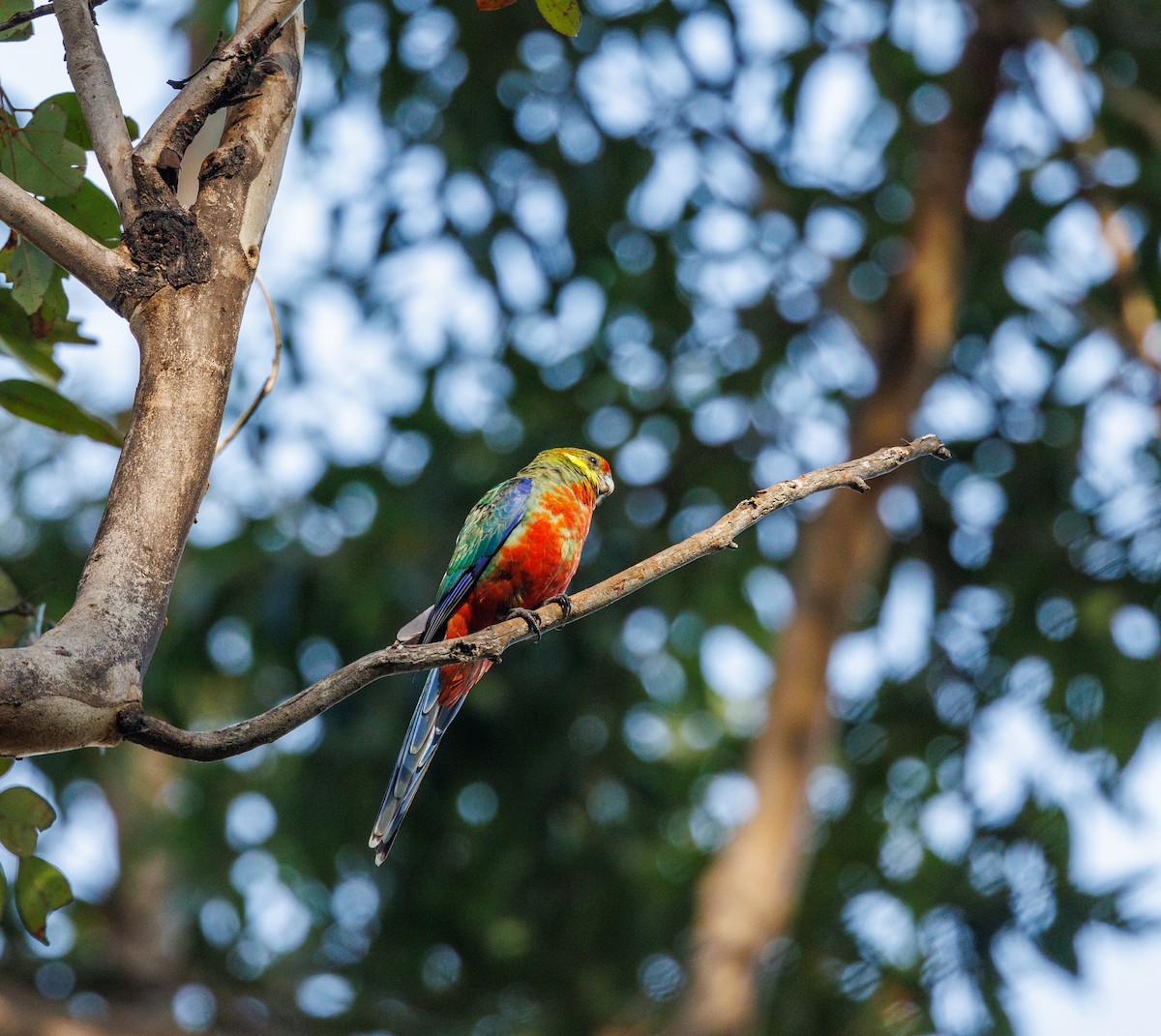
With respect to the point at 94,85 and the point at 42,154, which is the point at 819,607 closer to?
the point at 42,154

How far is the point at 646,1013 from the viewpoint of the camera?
7586 millimetres

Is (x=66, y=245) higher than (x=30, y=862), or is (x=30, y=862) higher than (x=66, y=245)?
(x=66, y=245)

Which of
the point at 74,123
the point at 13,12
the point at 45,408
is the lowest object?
the point at 45,408

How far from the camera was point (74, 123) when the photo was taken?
2.66 metres

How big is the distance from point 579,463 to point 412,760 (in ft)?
4.29

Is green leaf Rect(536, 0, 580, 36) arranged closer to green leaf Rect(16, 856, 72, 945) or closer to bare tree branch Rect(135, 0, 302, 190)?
bare tree branch Rect(135, 0, 302, 190)

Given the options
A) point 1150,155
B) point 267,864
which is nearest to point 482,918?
point 267,864

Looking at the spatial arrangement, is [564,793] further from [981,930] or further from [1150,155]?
[1150,155]

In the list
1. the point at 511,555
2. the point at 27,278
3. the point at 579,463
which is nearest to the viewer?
the point at 27,278

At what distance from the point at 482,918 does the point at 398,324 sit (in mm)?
3987

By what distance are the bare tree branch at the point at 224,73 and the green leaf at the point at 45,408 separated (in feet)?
3.34

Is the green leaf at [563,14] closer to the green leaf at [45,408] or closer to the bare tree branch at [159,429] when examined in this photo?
the bare tree branch at [159,429]

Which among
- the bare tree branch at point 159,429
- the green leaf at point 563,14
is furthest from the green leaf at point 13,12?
the green leaf at point 563,14

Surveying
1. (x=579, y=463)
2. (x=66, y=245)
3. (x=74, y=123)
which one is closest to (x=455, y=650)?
(x=66, y=245)
